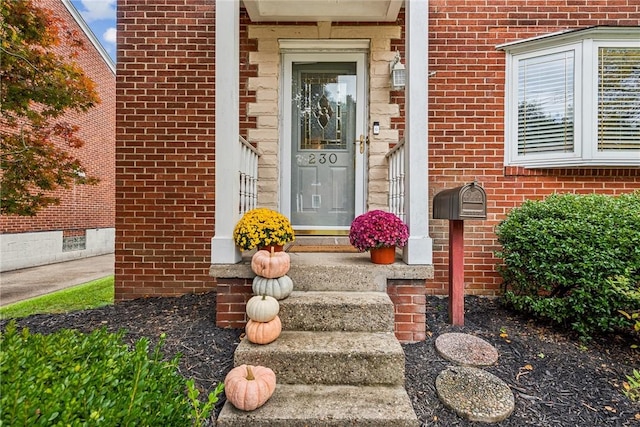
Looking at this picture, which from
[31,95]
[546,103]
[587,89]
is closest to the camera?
[31,95]

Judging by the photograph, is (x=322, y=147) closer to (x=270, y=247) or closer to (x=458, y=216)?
(x=270, y=247)

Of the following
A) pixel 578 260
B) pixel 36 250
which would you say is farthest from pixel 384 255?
pixel 36 250

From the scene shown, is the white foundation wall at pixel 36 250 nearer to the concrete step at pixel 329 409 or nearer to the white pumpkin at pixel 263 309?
the white pumpkin at pixel 263 309

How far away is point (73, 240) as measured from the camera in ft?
29.6

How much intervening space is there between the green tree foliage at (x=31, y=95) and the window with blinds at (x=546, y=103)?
4700 mm

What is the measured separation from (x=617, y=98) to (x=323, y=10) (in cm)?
333

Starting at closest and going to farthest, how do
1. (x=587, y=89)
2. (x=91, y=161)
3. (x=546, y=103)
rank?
(x=587, y=89), (x=546, y=103), (x=91, y=161)

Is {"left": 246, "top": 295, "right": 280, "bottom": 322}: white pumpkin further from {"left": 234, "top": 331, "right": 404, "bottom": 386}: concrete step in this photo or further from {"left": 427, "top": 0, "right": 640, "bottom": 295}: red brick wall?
{"left": 427, "top": 0, "right": 640, "bottom": 295}: red brick wall

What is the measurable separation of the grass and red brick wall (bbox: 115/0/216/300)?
1.96 ft

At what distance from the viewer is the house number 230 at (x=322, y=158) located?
3.88 metres

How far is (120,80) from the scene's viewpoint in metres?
3.48

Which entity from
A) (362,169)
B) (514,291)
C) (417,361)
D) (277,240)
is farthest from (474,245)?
(277,240)

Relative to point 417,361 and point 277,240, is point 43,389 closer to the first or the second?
point 277,240

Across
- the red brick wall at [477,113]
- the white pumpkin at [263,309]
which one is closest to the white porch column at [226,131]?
the white pumpkin at [263,309]
